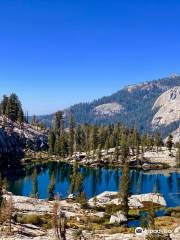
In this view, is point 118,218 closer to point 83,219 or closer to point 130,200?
point 83,219

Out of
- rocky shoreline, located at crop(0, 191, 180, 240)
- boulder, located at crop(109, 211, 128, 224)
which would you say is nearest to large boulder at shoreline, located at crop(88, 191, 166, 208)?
rocky shoreline, located at crop(0, 191, 180, 240)

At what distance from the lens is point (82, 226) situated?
105m

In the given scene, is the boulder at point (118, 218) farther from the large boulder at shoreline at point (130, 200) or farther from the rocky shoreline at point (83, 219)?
the large boulder at shoreline at point (130, 200)

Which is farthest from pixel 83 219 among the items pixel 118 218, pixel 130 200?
pixel 130 200

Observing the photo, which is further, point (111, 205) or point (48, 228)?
point (111, 205)

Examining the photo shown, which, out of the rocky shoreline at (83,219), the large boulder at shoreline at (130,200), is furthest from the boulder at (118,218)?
the large boulder at shoreline at (130,200)

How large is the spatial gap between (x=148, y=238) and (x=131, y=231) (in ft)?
77.1

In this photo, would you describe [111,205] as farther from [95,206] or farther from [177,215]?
[177,215]

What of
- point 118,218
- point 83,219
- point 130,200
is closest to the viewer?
point 83,219

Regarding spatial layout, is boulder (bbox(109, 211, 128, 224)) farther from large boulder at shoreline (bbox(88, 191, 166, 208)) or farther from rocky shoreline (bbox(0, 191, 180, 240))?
large boulder at shoreline (bbox(88, 191, 166, 208))

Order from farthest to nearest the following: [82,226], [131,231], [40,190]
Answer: [40,190] < [82,226] < [131,231]

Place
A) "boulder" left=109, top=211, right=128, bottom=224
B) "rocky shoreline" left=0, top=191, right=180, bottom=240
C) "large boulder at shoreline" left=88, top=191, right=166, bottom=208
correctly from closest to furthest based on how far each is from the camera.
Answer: "rocky shoreline" left=0, top=191, right=180, bottom=240
"boulder" left=109, top=211, right=128, bottom=224
"large boulder at shoreline" left=88, top=191, right=166, bottom=208

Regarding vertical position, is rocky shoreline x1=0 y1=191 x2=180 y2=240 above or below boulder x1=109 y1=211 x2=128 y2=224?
above

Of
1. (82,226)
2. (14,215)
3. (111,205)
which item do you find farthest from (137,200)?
(14,215)
